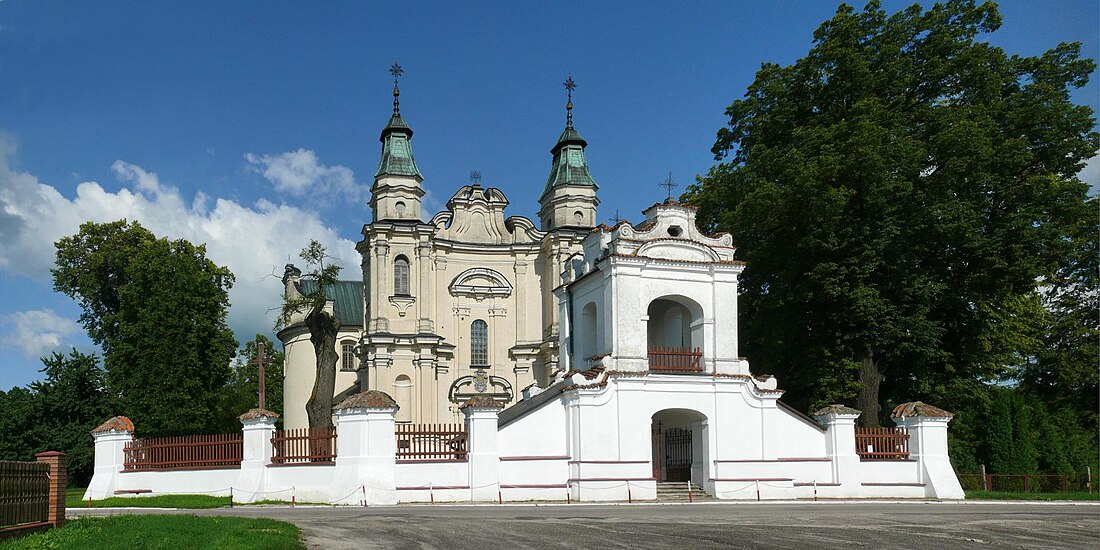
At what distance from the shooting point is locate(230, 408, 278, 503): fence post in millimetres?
23109

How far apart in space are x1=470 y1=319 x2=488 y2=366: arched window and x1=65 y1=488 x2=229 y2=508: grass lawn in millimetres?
25307

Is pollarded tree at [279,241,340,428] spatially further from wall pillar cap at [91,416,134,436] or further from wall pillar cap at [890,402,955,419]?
wall pillar cap at [890,402,955,419]

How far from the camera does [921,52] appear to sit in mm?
30375

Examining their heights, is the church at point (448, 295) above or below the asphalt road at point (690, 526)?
above

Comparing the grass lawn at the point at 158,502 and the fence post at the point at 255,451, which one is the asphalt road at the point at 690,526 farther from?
the fence post at the point at 255,451

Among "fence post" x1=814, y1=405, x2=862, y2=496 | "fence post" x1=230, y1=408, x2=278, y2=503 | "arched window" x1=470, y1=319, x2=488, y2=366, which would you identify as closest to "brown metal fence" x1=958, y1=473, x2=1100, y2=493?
"fence post" x1=814, y1=405, x2=862, y2=496

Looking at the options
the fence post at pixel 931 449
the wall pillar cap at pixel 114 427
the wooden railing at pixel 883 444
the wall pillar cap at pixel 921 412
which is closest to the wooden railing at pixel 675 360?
the wooden railing at pixel 883 444

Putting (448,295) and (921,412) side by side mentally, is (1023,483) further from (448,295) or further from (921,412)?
Answer: (448,295)

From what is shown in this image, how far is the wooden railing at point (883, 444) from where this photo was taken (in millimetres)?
25328

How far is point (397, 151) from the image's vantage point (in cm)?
4847

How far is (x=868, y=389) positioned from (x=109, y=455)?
1994 cm

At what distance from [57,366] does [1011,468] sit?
34.9 meters

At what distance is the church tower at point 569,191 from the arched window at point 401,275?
7603 mm

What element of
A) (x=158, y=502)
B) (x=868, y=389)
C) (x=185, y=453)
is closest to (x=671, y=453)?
(x=868, y=389)
